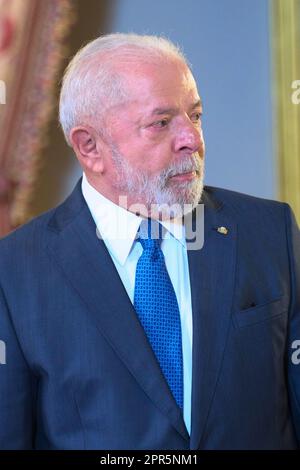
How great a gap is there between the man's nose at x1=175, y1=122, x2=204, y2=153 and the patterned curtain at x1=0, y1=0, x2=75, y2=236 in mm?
832

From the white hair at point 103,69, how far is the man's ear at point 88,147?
0.02m

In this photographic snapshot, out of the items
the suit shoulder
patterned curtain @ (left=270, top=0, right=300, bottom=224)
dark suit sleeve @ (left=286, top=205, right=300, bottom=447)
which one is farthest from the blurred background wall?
dark suit sleeve @ (left=286, top=205, right=300, bottom=447)

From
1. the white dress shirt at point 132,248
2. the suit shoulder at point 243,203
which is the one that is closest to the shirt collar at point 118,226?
the white dress shirt at point 132,248

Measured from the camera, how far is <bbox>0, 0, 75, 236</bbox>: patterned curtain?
2.09 meters

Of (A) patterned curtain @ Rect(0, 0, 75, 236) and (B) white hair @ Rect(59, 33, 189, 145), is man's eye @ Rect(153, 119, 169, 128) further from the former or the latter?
(A) patterned curtain @ Rect(0, 0, 75, 236)

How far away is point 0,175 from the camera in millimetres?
2121

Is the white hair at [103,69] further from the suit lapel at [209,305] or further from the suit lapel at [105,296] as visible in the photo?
the suit lapel at [209,305]

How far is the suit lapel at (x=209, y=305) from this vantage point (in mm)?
1335

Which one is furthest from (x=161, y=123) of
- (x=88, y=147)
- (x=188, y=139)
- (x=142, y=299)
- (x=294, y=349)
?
(x=294, y=349)

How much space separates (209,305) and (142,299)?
11 centimetres

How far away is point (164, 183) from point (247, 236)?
0.63 feet

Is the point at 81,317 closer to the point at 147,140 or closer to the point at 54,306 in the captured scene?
the point at 54,306

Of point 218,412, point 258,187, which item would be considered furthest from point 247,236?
point 258,187
